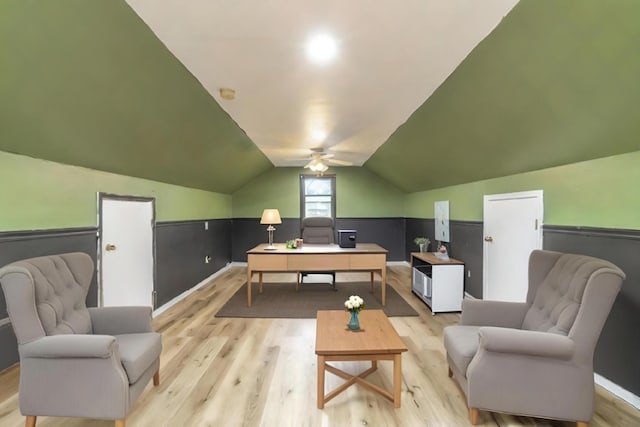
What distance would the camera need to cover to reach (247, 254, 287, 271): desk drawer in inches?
163

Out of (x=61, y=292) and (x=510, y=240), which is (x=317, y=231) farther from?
(x=61, y=292)

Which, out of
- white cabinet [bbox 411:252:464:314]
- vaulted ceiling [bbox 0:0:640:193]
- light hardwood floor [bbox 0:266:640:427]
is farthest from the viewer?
white cabinet [bbox 411:252:464:314]

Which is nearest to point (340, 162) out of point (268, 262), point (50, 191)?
point (268, 262)

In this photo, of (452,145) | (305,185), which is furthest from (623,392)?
(305,185)

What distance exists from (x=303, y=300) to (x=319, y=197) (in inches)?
126

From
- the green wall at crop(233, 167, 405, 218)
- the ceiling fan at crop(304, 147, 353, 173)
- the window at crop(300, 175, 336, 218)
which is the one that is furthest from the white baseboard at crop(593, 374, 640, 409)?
the window at crop(300, 175, 336, 218)

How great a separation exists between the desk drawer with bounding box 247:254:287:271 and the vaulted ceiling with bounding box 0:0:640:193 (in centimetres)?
171

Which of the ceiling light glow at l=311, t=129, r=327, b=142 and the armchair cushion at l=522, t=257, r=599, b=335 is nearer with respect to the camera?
the armchair cushion at l=522, t=257, r=599, b=335

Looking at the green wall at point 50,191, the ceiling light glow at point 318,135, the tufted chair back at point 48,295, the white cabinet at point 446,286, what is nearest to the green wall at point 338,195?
the ceiling light glow at point 318,135

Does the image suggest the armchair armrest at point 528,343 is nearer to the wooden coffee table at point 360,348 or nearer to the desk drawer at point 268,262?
the wooden coffee table at point 360,348

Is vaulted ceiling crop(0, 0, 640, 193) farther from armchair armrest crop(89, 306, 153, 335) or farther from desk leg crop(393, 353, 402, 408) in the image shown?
desk leg crop(393, 353, 402, 408)

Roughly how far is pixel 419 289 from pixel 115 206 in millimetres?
4078

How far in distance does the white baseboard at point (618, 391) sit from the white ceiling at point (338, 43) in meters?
2.57

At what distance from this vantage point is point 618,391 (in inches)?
83.7
